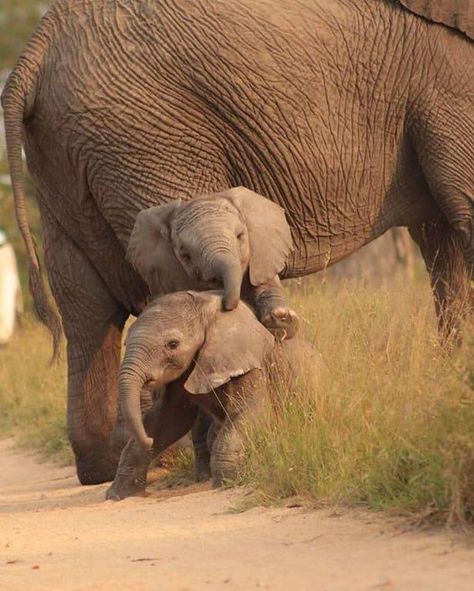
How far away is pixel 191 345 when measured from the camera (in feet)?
22.1

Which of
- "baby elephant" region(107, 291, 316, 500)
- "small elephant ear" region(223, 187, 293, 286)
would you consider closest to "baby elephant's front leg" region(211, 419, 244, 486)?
"baby elephant" region(107, 291, 316, 500)

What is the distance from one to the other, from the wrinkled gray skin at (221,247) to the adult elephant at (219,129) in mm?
341

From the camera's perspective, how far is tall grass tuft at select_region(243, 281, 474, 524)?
17.8 feet

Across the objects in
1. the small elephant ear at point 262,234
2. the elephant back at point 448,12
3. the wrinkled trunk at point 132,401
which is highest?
the elephant back at point 448,12

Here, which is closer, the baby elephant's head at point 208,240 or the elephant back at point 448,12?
the baby elephant's head at point 208,240

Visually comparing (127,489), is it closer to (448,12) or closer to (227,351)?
(227,351)

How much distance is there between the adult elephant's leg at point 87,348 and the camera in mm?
7988

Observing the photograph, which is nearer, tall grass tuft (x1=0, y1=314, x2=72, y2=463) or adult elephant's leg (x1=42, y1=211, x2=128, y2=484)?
adult elephant's leg (x1=42, y1=211, x2=128, y2=484)

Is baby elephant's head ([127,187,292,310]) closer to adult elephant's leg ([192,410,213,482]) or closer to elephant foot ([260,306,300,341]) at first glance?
elephant foot ([260,306,300,341])

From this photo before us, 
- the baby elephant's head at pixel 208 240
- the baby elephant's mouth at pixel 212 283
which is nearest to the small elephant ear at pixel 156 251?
the baby elephant's head at pixel 208 240

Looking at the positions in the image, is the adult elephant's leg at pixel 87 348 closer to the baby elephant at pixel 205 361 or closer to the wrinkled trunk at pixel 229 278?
the baby elephant at pixel 205 361

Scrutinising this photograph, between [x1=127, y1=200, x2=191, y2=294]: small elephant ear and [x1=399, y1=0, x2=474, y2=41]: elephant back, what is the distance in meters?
1.70

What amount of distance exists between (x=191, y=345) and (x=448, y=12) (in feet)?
7.79

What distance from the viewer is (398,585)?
15.2ft
